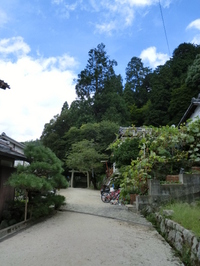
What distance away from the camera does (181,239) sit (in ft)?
11.9

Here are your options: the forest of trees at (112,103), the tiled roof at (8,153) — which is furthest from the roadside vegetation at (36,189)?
the forest of trees at (112,103)

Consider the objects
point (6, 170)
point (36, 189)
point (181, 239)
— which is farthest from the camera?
point (6, 170)

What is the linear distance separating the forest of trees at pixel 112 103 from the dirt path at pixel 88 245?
13.4 meters

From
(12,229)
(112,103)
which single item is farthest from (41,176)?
(112,103)

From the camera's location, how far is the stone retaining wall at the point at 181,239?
9.97 ft

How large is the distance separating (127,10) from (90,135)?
16.9 m

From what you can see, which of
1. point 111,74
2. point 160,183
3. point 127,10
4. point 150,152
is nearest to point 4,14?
point 127,10

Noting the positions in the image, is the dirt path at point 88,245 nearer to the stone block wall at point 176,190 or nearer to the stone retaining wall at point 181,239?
the stone retaining wall at point 181,239

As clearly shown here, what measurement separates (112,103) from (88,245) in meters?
25.6

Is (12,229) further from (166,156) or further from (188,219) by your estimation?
(166,156)

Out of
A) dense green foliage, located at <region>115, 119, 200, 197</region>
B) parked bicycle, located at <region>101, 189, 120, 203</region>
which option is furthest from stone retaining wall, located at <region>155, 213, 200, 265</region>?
parked bicycle, located at <region>101, 189, 120, 203</region>

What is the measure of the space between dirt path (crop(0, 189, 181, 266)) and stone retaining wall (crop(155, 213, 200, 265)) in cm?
17

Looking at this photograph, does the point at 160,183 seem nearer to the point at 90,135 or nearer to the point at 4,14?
the point at 4,14

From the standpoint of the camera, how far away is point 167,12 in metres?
6.54
